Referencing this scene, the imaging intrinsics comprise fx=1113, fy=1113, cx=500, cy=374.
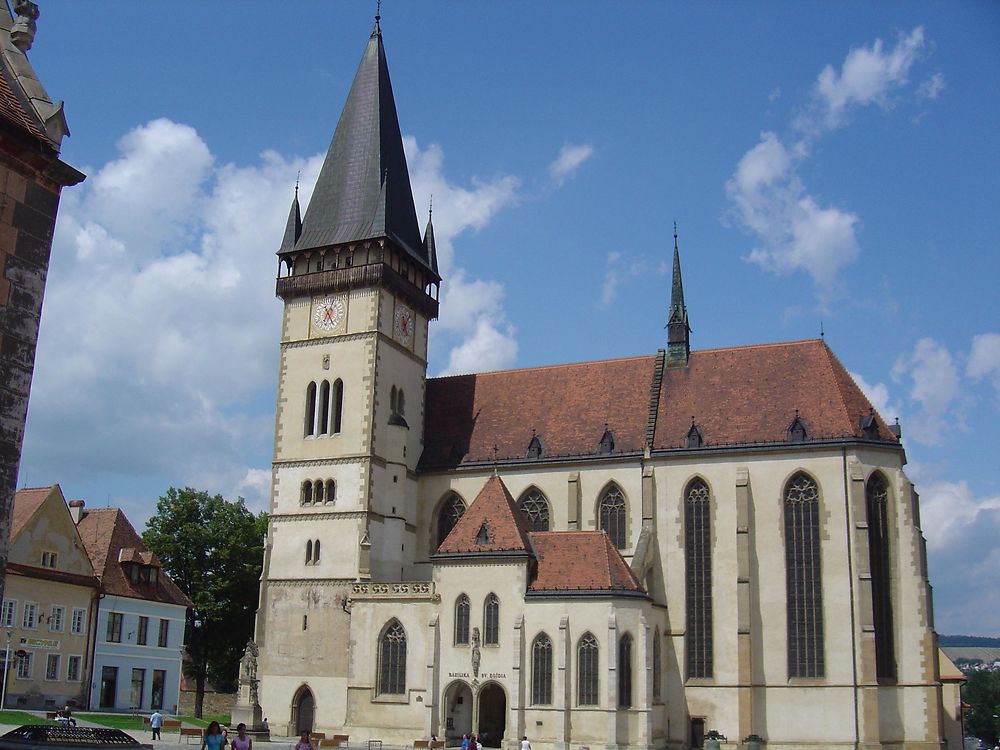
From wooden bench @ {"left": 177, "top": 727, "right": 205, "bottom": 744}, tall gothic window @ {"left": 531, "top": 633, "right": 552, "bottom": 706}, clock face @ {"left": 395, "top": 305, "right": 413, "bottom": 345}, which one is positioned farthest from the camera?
clock face @ {"left": 395, "top": 305, "right": 413, "bottom": 345}

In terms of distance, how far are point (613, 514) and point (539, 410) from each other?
21.9 ft

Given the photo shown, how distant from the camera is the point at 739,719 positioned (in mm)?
43156

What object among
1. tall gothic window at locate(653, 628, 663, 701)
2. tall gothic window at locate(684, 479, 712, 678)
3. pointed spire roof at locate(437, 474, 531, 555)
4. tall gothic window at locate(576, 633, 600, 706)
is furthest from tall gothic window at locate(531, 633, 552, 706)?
tall gothic window at locate(684, 479, 712, 678)

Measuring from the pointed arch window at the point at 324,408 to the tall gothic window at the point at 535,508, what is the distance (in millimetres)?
9713

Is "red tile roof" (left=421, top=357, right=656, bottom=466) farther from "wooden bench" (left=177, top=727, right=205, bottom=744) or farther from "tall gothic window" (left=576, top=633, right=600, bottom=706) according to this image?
"wooden bench" (left=177, top=727, right=205, bottom=744)

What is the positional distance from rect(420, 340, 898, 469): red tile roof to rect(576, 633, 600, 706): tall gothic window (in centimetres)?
966

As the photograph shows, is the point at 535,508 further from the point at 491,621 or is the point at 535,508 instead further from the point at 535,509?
the point at 491,621

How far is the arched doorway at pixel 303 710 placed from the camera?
156 feet

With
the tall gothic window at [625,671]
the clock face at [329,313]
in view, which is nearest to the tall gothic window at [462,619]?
the tall gothic window at [625,671]

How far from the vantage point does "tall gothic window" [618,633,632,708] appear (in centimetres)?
4150

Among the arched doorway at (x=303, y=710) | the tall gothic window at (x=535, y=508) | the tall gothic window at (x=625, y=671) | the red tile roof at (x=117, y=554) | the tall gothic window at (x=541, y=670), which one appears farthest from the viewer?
the red tile roof at (x=117, y=554)

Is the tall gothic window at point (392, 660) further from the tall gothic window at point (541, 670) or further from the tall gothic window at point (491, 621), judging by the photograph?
the tall gothic window at point (541, 670)

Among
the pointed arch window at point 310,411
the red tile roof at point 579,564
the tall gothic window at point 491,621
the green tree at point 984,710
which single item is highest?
the pointed arch window at point 310,411

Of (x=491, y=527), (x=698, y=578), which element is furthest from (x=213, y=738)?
(x=698, y=578)
